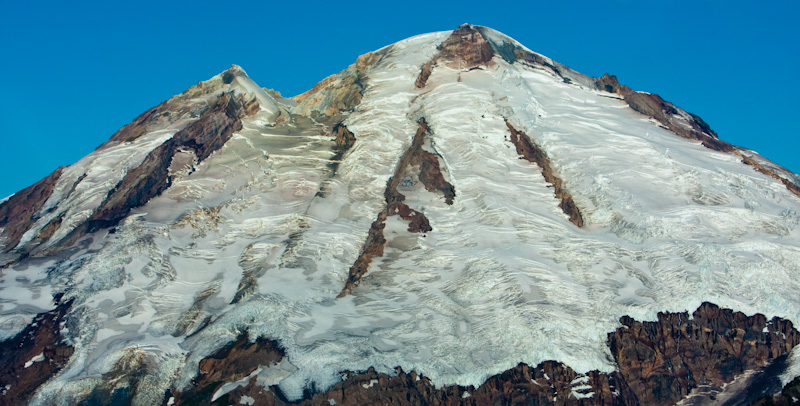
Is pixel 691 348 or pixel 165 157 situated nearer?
pixel 691 348

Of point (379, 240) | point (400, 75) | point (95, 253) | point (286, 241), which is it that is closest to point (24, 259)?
point (95, 253)

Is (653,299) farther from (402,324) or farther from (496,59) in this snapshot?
(496,59)

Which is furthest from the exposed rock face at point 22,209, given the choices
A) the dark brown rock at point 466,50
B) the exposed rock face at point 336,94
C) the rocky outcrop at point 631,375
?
the dark brown rock at point 466,50

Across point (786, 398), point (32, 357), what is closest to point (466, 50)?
point (32, 357)

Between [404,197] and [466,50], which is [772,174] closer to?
[404,197]

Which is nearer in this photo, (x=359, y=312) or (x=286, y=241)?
(x=359, y=312)

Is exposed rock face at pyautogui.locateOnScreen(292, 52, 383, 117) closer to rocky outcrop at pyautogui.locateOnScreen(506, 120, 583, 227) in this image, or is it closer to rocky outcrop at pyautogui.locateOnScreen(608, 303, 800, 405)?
rocky outcrop at pyautogui.locateOnScreen(506, 120, 583, 227)

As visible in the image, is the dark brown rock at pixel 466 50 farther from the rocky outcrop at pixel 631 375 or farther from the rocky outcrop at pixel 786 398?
the rocky outcrop at pixel 786 398
